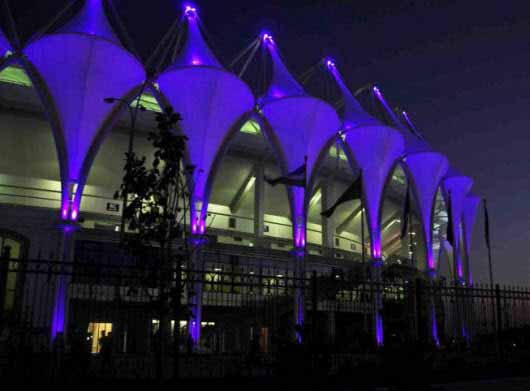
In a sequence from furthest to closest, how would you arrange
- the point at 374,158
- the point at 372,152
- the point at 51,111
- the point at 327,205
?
the point at 327,205 < the point at 374,158 < the point at 372,152 < the point at 51,111

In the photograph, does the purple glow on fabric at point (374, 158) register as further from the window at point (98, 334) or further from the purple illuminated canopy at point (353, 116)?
the window at point (98, 334)

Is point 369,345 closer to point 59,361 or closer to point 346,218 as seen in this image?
point 59,361

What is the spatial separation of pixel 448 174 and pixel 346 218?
11724 mm

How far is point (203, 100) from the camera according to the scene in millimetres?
33219

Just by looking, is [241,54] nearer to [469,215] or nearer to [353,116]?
[353,116]

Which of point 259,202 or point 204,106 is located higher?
point 204,106

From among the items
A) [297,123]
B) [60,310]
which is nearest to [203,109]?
[297,123]

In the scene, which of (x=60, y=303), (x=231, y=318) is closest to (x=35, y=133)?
(x=60, y=303)

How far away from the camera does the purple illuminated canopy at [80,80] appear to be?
29578 mm

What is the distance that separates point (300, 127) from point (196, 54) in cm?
840

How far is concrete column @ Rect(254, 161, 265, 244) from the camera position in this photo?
46.5 metres

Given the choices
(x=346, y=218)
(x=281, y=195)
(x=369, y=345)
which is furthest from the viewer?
(x=346, y=218)

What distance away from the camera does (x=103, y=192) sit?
45.9 metres

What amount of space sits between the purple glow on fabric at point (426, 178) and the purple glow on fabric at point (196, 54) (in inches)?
774
